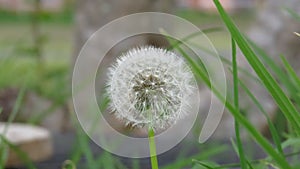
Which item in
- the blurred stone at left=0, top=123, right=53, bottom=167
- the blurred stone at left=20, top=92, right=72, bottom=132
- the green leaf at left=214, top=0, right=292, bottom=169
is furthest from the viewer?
the blurred stone at left=20, top=92, right=72, bottom=132

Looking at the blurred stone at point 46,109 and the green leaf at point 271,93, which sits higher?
the blurred stone at point 46,109

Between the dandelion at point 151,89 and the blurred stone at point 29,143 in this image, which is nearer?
the dandelion at point 151,89

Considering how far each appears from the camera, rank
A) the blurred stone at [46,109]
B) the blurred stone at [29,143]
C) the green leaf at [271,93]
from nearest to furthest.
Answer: the green leaf at [271,93] < the blurred stone at [29,143] < the blurred stone at [46,109]

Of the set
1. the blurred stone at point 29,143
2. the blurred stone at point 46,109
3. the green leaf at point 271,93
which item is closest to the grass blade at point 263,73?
the green leaf at point 271,93

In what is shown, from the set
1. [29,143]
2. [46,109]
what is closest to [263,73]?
[29,143]

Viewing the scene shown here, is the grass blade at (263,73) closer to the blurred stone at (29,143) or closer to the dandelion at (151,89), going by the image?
the dandelion at (151,89)

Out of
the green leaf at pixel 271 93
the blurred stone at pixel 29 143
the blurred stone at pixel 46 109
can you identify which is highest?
the blurred stone at pixel 46 109

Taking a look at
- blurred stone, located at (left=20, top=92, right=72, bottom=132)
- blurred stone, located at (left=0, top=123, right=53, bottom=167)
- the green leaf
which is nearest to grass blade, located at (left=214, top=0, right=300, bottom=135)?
the green leaf

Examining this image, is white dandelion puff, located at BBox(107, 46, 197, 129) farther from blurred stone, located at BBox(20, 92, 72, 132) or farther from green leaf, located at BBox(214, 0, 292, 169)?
blurred stone, located at BBox(20, 92, 72, 132)

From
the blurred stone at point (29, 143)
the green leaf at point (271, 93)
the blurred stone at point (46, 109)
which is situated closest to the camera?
the green leaf at point (271, 93)
